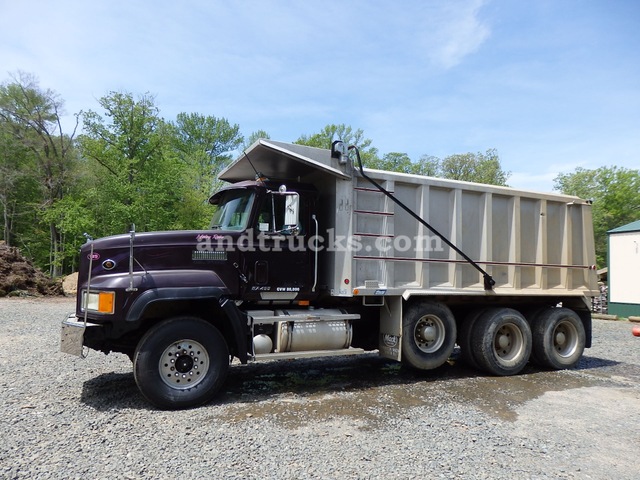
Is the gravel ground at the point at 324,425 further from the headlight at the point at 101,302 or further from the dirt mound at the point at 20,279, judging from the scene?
the dirt mound at the point at 20,279

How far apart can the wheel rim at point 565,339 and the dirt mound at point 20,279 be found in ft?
63.9

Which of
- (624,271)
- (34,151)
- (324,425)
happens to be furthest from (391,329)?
(34,151)

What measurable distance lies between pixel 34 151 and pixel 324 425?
34.0m

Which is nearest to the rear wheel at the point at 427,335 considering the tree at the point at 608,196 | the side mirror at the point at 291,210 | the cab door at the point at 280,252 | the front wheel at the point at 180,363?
A: the cab door at the point at 280,252

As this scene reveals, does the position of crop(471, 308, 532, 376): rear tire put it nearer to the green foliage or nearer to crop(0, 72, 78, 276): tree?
the green foliage

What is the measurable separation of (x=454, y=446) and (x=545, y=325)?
451cm

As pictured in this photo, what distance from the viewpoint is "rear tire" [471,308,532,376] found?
→ 7242 millimetres

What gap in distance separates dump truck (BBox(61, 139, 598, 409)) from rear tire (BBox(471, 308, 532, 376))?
24 mm

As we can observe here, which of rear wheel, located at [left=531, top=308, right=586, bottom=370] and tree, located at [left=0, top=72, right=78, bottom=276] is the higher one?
tree, located at [left=0, top=72, right=78, bottom=276]

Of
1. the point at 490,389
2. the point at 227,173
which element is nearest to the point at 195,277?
the point at 227,173

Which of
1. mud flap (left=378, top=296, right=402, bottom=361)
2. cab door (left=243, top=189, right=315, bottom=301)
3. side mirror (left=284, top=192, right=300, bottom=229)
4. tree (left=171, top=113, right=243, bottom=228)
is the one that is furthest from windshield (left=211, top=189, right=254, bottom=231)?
tree (left=171, top=113, right=243, bottom=228)

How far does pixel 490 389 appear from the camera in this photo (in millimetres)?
6504

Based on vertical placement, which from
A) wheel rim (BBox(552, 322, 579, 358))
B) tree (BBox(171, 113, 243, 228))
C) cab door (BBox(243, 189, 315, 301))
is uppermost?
tree (BBox(171, 113, 243, 228))

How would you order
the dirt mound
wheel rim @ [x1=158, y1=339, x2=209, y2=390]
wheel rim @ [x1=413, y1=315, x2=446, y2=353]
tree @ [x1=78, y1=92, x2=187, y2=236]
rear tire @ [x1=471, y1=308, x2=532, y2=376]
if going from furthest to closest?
tree @ [x1=78, y1=92, x2=187, y2=236]
the dirt mound
rear tire @ [x1=471, y1=308, x2=532, y2=376]
wheel rim @ [x1=413, y1=315, x2=446, y2=353]
wheel rim @ [x1=158, y1=339, x2=209, y2=390]
